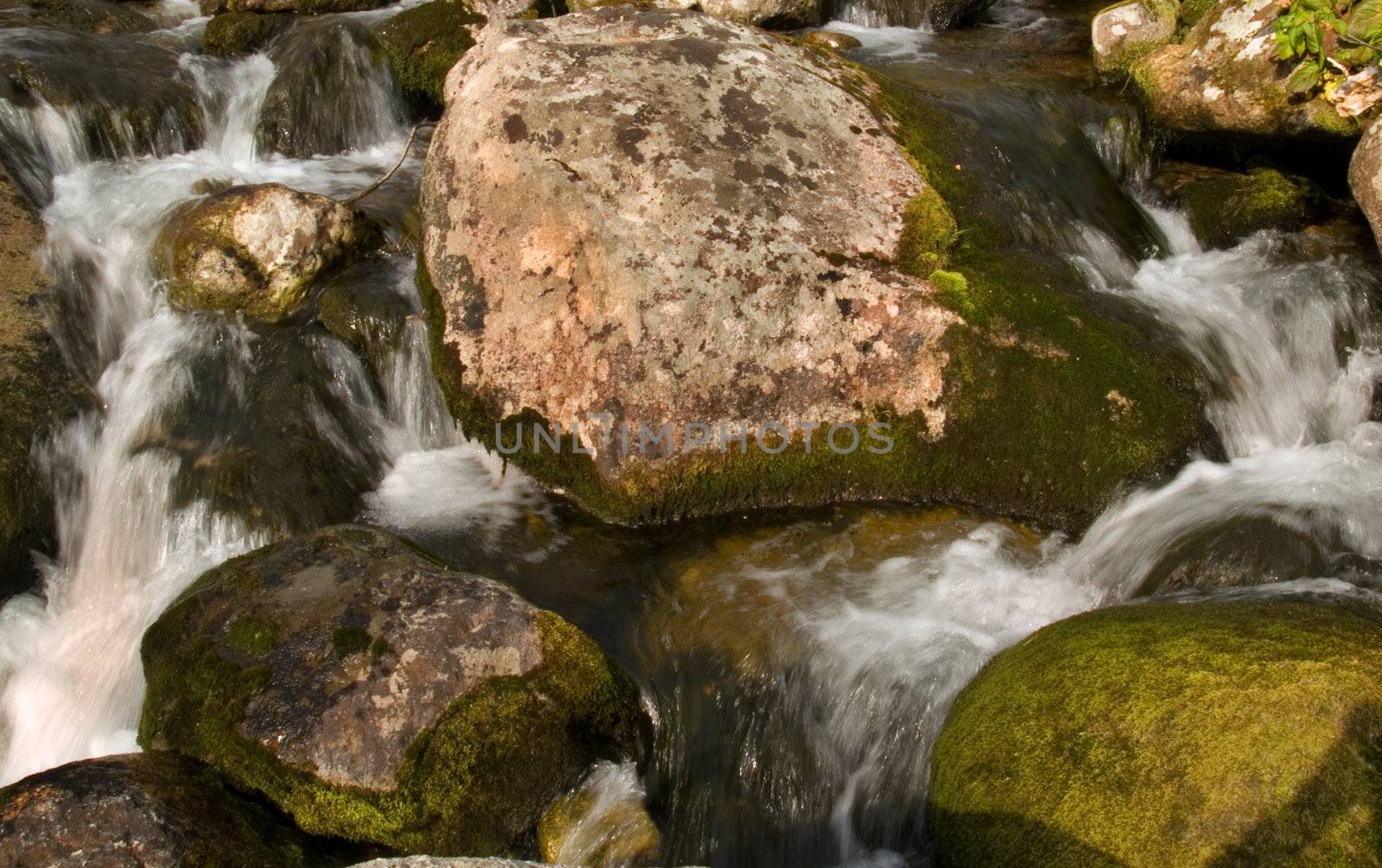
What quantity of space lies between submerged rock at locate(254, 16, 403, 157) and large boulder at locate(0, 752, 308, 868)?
6.47 m

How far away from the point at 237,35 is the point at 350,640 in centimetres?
759

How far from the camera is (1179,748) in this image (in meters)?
3.43

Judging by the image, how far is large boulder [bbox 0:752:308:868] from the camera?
3.36m

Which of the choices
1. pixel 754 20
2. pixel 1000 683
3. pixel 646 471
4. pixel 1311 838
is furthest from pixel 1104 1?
pixel 1311 838

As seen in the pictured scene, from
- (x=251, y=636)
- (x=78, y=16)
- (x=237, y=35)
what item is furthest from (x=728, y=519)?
(x=78, y=16)

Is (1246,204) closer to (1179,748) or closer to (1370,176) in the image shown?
(1370,176)

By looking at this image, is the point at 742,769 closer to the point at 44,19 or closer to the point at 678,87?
the point at 678,87

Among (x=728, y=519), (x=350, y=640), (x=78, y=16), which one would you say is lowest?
(x=728, y=519)

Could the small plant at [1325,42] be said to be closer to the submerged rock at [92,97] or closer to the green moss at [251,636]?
the green moss at [251,636]

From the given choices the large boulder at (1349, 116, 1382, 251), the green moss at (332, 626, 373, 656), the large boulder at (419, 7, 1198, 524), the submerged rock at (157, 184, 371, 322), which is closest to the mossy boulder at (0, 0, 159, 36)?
the submerged rock at (157, 184, 371, 322)

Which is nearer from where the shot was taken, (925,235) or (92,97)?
(925,235)

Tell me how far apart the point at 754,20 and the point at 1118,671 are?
829 cm

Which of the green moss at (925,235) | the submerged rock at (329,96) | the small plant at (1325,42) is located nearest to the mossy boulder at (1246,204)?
the small plant at (1325,42)

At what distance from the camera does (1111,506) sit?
560 centimetres
